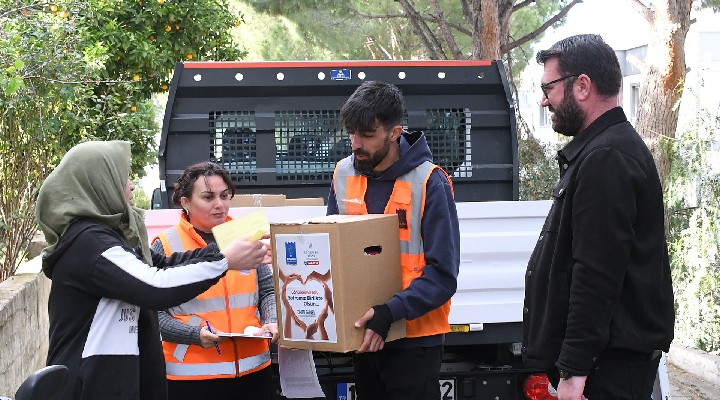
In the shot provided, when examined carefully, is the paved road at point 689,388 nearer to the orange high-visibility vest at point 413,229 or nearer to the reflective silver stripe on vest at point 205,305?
the orange high-visibility vest at point 413,229

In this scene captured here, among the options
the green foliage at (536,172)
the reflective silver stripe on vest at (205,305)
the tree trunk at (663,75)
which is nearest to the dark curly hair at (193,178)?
the reflective silver stripe on vest at (205,305)

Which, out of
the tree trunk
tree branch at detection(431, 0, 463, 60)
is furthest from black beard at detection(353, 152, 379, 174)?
tree branch at detection(431, 0, 463, 60)

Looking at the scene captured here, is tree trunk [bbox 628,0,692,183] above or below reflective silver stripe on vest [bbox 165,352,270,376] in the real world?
above

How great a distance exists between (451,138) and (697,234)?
3.38 m

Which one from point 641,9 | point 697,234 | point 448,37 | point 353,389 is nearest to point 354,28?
point 448,37

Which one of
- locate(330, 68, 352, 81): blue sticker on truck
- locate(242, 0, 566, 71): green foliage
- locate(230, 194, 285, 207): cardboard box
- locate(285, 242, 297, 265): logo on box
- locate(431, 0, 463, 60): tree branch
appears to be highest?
locate(242, 0, 566, 71): green foliage

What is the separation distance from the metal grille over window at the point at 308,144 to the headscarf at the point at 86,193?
2.43m

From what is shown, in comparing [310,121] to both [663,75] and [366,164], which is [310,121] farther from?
[663,75]

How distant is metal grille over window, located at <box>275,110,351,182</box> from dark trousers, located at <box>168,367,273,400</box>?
1.89 metres

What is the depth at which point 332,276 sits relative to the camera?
10.6ft

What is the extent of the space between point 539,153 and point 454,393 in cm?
798

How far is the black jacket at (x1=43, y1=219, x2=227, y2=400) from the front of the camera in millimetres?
2941

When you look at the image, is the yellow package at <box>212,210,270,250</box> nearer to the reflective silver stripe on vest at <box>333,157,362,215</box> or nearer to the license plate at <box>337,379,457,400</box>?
the reflective silver stripe on vest at <box>333,157,362,215</box>

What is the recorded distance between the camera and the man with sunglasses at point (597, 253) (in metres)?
2.78
